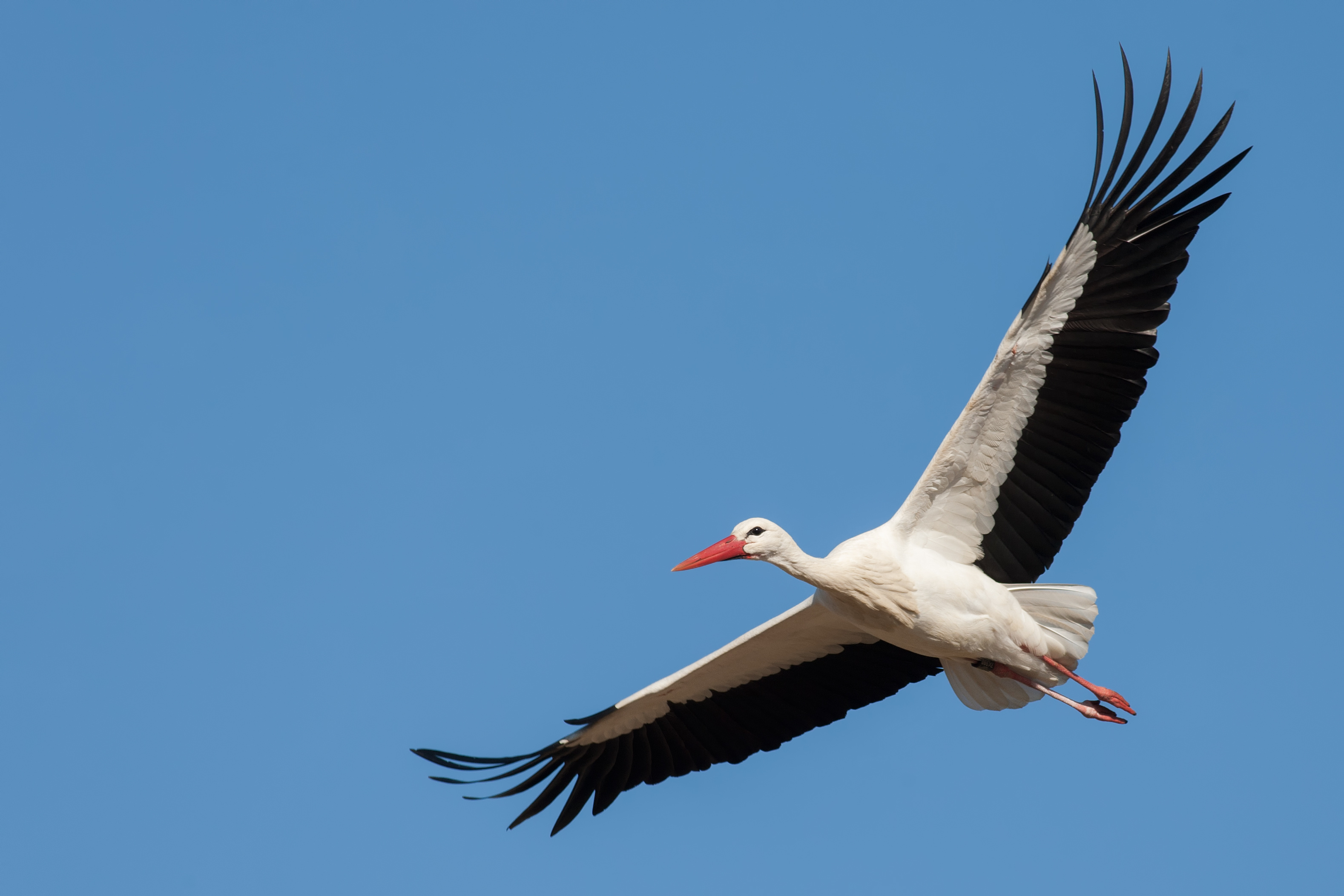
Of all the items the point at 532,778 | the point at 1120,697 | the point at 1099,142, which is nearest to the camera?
the point at 1099,142

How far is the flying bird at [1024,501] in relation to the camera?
417 inches

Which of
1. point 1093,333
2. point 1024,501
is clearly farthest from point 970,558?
point 1093,333

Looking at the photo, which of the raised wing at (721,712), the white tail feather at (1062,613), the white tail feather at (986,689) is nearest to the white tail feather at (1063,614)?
the white tail feather at (1062,613)

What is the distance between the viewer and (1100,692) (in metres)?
11.1

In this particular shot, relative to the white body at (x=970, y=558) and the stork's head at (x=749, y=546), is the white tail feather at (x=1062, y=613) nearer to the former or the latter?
the white body at (x=970, y=558)

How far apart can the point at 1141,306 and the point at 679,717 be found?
188 inches

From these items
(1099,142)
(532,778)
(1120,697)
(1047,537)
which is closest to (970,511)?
(1047,537)

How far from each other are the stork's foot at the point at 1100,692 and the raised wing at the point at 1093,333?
49.5 inches

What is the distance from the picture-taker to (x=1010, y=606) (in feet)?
36.1

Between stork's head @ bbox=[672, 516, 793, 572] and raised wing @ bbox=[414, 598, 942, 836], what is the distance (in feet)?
4.28

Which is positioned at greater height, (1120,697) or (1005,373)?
(1005,373)

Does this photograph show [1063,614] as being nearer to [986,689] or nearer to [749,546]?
[986,689]

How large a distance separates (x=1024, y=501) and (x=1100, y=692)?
4.71 ft

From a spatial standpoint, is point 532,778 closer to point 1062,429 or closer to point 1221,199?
point 1062,429
